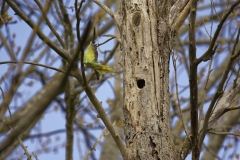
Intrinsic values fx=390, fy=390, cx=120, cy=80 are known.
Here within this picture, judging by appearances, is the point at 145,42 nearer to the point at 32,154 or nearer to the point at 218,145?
the point at 32,154

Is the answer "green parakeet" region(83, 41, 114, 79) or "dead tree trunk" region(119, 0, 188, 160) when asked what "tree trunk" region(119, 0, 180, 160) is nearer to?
"dead tree trunk" region(119, 0, 188, 160)

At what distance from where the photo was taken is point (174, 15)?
295 centimetres

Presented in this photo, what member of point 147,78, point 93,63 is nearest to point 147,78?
point 147,78

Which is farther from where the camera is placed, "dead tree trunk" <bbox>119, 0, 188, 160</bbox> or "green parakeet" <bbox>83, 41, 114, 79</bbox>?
"green parakeet" <bbox>83, 41, 114, 79</bbox>

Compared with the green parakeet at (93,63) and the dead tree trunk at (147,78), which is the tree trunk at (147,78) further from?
the green parakeet at (93,63)

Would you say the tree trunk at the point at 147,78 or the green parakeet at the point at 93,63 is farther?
the green parakeet at the point at 93,63

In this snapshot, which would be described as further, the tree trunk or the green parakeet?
the green parakeet

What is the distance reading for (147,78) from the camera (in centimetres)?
267

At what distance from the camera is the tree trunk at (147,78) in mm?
2527

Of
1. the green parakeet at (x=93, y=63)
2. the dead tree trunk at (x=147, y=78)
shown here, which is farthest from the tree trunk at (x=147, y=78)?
the green parakeet at (x=93, y=63)

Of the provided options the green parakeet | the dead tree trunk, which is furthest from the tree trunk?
A: the green parakeet

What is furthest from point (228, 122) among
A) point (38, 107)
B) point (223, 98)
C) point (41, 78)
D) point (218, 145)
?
point (38, 107)

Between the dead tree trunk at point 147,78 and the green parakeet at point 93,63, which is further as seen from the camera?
the green parakeet at point 93,63

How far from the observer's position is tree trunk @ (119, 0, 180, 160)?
2527 mm
